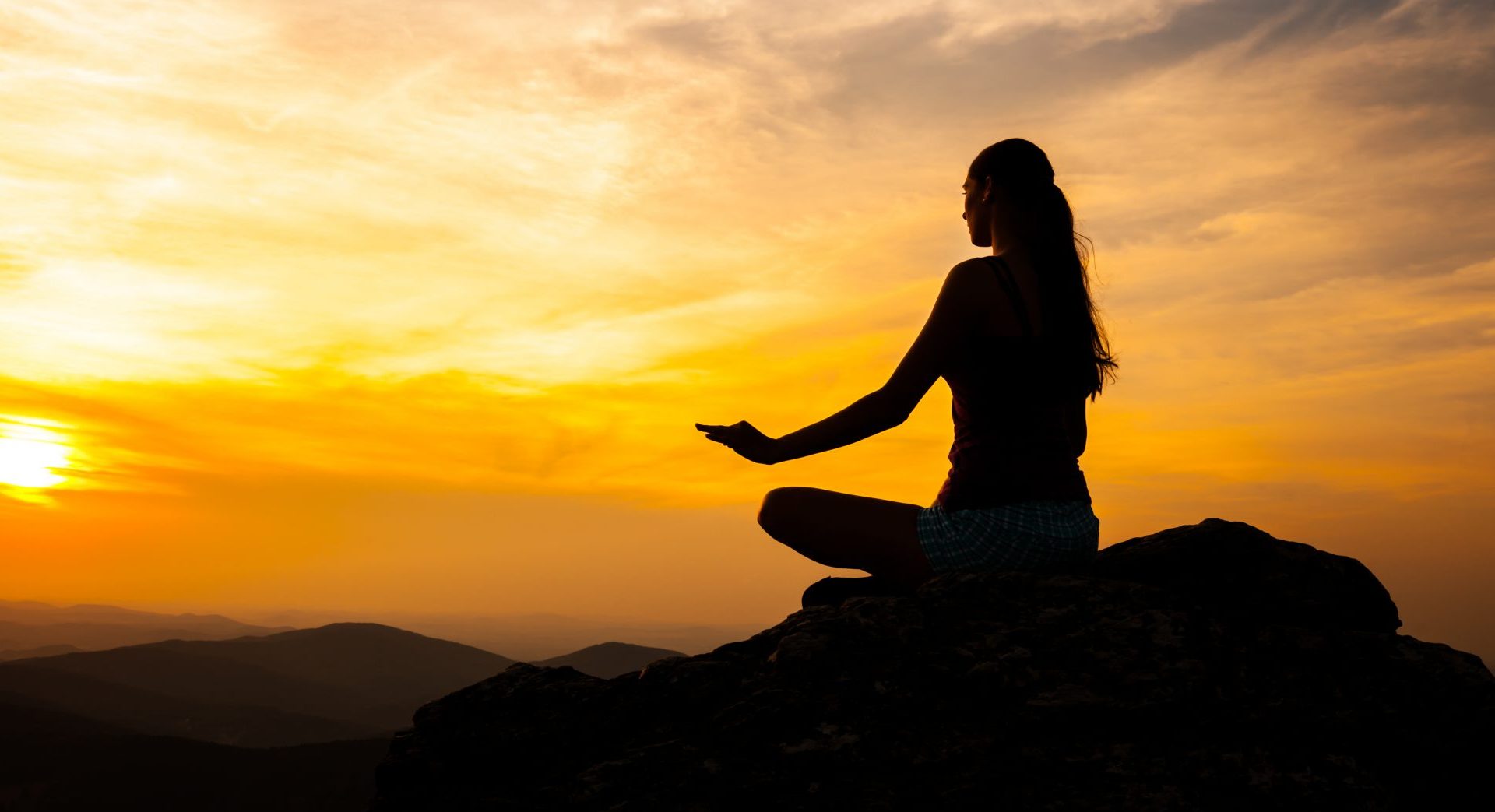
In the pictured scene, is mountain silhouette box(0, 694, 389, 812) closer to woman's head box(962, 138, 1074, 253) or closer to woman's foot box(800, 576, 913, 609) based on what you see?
woman's foot box(800, 576, 913, 609)

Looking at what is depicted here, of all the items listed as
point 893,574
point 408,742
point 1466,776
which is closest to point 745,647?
point 893,574

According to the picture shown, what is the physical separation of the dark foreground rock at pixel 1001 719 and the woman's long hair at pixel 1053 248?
154 cm

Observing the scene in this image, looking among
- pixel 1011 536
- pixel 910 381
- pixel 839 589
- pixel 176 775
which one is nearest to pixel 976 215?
pixel 910 381

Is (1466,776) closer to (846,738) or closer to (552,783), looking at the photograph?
(846,738)

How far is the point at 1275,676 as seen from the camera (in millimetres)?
6105

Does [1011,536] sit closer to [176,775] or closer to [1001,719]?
[1001,719]

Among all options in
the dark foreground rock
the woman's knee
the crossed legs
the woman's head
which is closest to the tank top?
the woman's head

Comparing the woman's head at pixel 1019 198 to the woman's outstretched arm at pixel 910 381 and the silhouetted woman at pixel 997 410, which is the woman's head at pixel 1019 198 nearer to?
the silhouetted woman at pixel 997 410

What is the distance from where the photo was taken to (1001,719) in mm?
5875

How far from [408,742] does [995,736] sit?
414cm

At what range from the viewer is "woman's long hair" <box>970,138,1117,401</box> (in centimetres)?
625

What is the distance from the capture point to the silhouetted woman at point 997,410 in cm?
616

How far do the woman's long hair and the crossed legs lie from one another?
147 cm

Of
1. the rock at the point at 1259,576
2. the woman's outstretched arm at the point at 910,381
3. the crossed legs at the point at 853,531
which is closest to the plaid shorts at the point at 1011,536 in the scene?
the crossed legs at the point at 853,531
